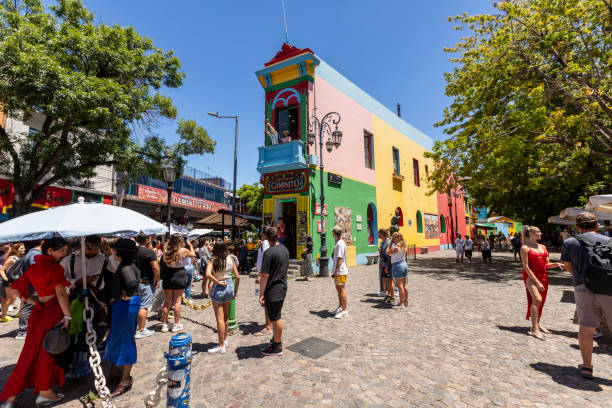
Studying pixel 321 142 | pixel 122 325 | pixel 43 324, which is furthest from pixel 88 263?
pixel 321 142

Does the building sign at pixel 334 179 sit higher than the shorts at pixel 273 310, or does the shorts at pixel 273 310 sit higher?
the building sign at pixel 334 179

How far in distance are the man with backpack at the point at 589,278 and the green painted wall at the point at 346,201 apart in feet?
33.5

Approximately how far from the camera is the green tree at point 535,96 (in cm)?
961

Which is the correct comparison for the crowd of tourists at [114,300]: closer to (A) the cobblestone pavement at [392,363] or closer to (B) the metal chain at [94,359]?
(B) the metal chain at [94,359]

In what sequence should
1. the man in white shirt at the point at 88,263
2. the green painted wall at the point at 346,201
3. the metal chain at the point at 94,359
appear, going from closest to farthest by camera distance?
the metal chain at the point at 94,359
the man in white shirt at the point at 88,263
the green painted wall at the point at 346,201

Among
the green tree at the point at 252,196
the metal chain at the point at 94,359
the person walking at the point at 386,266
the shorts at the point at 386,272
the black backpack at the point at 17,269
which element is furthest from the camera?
the green tree at the point at 252,196

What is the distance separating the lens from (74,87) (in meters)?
9.30

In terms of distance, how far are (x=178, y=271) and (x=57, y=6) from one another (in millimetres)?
14029

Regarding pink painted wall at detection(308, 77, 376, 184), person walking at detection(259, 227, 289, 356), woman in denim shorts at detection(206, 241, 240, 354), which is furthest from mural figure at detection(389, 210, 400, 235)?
woman in denim shorts at detection(206, 241, 240, 354)

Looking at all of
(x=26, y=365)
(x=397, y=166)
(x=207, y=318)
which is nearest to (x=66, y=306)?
(x=26, y=365)

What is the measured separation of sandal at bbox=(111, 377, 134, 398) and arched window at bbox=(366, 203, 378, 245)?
605 inches

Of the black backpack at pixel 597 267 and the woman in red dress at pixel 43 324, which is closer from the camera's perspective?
the woman in red dress at pixel 43 324

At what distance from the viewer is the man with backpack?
316 centimetres

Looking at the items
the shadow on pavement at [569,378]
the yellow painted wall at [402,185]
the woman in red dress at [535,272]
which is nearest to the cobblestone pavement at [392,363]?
the shadow on pavement at [569,378]
